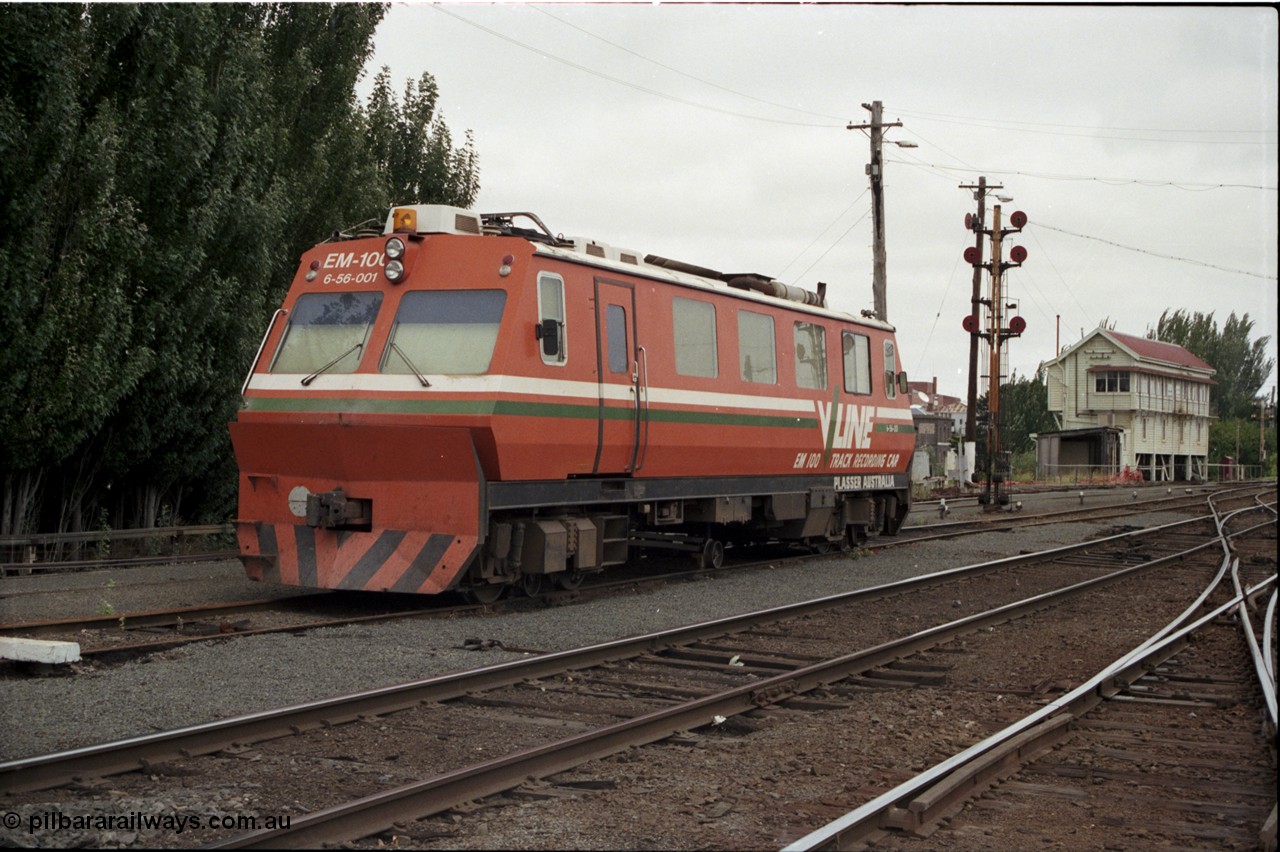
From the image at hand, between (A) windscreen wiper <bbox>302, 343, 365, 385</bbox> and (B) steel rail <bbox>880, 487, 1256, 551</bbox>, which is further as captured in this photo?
(B) steel rail <bbox>880, 487, 1256, 551</bbox>

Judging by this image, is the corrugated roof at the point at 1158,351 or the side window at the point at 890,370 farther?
the corrugated roof at the point at 1158,351

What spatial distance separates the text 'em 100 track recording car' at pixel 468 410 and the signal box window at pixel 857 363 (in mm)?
4060

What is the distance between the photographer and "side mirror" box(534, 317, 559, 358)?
11.2m

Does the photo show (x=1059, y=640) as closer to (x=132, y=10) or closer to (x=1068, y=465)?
(x=132, y=10)

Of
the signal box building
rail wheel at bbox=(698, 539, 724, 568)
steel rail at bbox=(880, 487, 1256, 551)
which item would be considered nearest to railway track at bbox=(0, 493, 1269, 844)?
rail wheel at bbox=(698, 539, 724, 568)

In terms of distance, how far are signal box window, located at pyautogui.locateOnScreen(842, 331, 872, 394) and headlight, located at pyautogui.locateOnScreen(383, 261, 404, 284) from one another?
791 cm

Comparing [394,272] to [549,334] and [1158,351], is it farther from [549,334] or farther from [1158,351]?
[1158,351]

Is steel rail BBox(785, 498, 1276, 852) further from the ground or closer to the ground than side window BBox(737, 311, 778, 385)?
closer to the ground

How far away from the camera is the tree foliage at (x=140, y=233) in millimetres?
14688

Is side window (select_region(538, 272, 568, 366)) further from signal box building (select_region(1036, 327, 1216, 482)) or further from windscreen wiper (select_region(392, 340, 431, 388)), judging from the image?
signal box building (select_region(1036, 327, 1216, 482))

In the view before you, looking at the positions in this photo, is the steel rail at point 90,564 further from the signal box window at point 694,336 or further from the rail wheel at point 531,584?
the signal box window at point 694,336

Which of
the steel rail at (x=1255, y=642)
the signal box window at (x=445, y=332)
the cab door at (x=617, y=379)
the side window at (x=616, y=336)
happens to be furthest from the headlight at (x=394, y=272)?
the steel rail at (x=1255, y=642)

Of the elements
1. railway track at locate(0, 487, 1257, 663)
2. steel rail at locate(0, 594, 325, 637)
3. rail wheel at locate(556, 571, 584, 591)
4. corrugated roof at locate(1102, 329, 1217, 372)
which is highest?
corrugated roof at locate(1102, 329, 1217, 372)

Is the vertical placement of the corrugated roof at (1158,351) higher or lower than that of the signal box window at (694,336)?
higher
